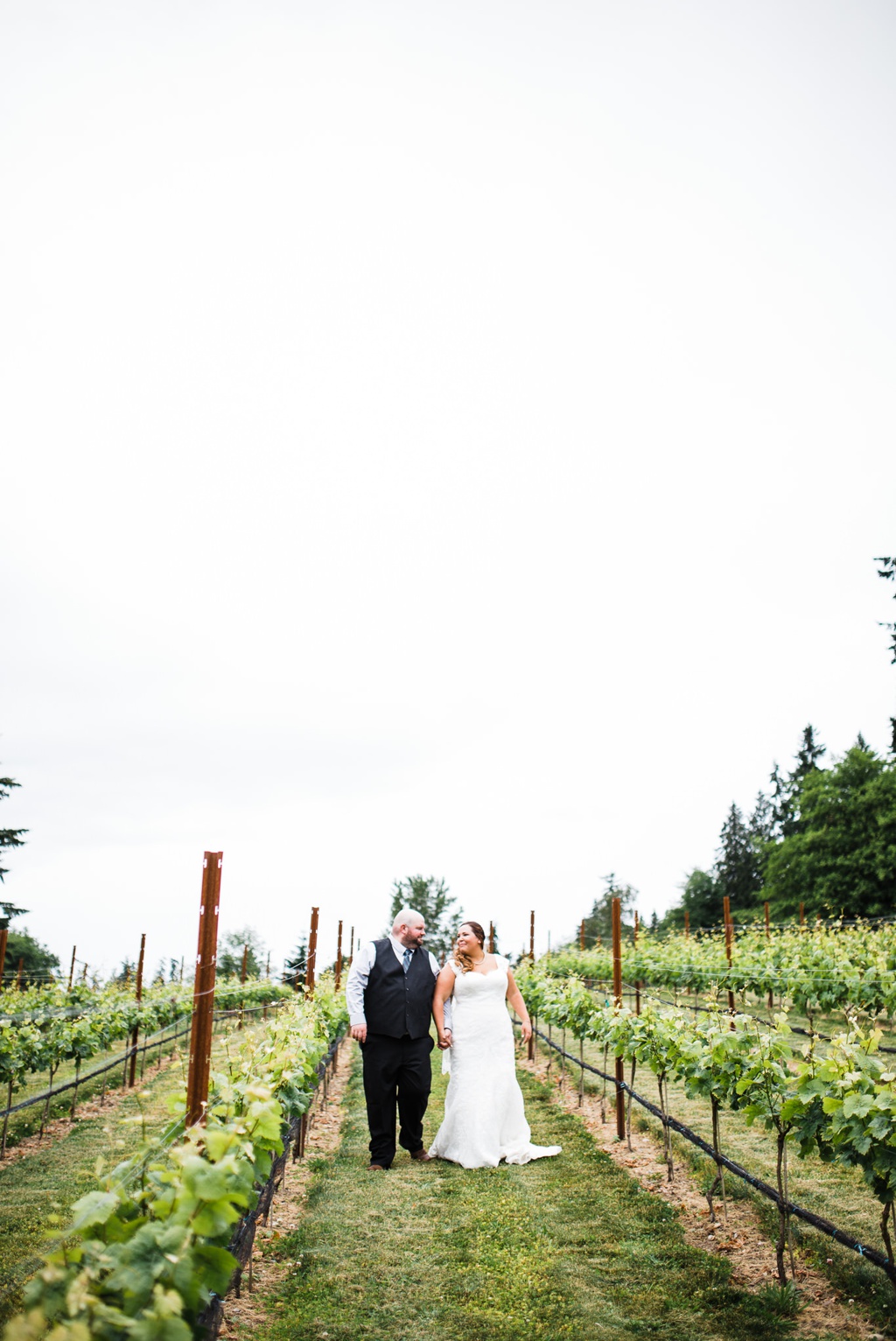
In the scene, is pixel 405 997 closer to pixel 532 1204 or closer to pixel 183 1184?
pixel 532 1204

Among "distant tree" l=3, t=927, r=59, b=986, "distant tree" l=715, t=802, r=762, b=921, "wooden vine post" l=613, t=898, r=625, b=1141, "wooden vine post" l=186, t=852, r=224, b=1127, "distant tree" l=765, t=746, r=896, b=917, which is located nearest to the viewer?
"wooden vine post" l=186, t=852, r=224, b=1127

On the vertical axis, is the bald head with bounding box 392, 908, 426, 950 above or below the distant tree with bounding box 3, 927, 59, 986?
above

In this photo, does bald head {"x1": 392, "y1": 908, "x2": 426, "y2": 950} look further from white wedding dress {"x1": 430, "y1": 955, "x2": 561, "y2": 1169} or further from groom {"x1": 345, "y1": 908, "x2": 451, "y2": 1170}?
white wedding dress {"x1": 430, "y1": 955, "x2": 561, "y2": 1169}

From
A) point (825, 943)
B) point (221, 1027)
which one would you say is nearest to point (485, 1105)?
point (825, 943)

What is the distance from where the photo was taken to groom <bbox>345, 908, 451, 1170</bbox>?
19.3ft

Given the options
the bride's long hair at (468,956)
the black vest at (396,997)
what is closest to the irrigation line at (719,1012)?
the bride's long hair at (468,956)

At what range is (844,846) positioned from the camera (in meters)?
31.8

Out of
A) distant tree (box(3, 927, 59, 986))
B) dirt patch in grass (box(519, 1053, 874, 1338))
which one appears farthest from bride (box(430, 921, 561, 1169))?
distant tree (box(3, 927, 59, 986))

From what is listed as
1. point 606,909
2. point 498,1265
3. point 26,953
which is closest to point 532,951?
point 498,1265

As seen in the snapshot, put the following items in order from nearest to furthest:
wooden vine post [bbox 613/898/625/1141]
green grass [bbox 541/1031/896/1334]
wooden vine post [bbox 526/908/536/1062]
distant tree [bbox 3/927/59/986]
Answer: green grass [bbox 541/1031/896/1334]
wooden vine post [bbox 613/898/625/1141]
wooden vine post [bbox 526/908/536/1062]
distant tree [bbox 3/927/59/986]

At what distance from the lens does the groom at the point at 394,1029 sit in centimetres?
587

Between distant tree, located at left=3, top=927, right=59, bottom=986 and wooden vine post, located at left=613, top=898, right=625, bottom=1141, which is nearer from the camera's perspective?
wooden vine post, located at left=613, top=898, right=625, bottom=1141

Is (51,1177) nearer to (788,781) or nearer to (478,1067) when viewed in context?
(478,1067)

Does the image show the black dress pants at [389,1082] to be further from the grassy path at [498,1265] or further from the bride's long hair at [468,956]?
the bride's long hair at [468,956]
